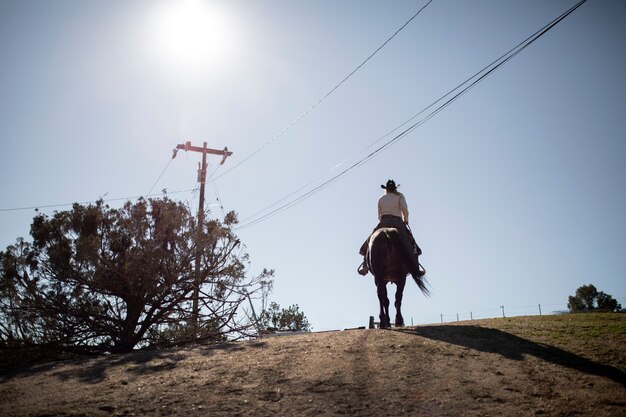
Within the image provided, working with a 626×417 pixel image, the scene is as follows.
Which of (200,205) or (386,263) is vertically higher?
(200,205)

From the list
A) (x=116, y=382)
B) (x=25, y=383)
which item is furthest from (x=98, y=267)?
(x=116, y=382)

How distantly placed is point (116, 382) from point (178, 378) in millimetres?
808

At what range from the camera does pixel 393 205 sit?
33.7 ft

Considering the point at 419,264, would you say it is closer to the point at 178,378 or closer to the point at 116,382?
the point at 178,378

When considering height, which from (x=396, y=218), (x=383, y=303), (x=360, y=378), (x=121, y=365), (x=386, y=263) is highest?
(x=396, y=218)

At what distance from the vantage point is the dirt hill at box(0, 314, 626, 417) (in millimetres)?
4613

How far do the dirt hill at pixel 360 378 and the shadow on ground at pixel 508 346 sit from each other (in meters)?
0.02

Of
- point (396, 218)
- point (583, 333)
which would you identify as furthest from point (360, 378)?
point (396, 218)

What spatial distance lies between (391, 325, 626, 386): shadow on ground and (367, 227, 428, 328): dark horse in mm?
1008

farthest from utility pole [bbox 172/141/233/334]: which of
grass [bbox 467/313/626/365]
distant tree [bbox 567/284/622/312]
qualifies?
distant tree [bbox 567/284/622/312]

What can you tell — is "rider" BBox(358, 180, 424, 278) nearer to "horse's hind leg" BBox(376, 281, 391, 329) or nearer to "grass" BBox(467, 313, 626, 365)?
"horse's hind leg" BBox(376, 281, 391, 329)

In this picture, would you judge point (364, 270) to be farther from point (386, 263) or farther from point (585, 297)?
point (585, 297)

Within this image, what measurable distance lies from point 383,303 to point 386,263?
2.77ft

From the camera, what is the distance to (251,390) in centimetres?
520
